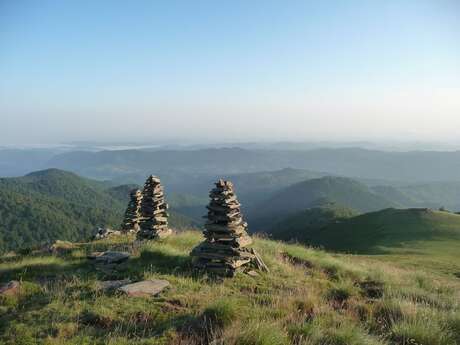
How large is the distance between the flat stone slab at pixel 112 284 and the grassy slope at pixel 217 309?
9.6 inches

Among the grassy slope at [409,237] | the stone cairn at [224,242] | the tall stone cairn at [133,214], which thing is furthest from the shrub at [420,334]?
the tall stone cairn at [133,214]

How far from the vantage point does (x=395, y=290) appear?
38.6ft

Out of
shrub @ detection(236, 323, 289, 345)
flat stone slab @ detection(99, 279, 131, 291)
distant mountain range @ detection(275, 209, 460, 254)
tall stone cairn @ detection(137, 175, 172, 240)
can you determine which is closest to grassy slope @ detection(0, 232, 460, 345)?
shrub @ detection(236, 323, 289, 345)

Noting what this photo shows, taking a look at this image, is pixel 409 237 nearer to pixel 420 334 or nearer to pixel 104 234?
pixel 104 234

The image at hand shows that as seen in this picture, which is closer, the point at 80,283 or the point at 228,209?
the point at 80,283

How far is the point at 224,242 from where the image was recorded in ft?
44.1

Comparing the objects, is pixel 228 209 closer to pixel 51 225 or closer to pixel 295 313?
pixel 295 313

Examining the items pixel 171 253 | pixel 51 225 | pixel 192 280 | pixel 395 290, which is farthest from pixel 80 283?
pixel 51 225

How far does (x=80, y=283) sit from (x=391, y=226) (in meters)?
55.0

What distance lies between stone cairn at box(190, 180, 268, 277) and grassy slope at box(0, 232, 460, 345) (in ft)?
1.87

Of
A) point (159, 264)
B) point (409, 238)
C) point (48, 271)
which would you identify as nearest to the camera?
point (48, 271)

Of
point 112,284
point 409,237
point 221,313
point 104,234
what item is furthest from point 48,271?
point 409,237

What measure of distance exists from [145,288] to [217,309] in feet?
9.09

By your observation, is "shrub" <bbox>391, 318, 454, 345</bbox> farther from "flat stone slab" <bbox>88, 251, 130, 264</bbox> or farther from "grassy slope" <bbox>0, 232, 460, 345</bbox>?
"flat stone slab" <bbox>88, 251, 130, 264</bbox>
